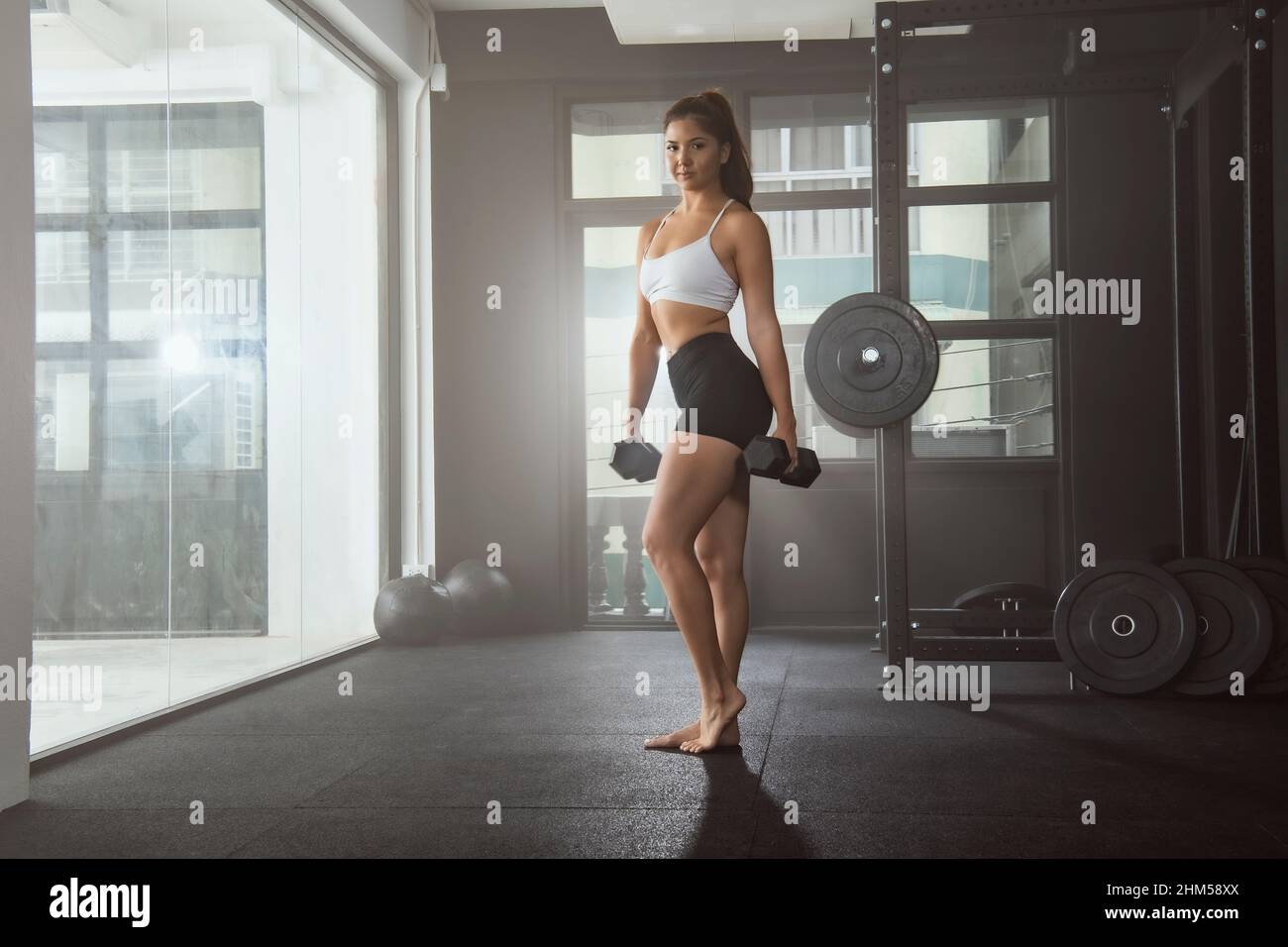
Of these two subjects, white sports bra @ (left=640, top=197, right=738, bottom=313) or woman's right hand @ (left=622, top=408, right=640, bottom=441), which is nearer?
white sports bra @ (left=640, top=197, right=738, bottom=313)

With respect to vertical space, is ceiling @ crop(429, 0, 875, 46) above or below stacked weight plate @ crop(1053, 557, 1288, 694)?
above

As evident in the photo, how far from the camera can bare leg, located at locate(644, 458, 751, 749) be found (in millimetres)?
2693

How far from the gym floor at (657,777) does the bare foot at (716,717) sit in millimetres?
43

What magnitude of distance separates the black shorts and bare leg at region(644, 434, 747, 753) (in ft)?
0.12

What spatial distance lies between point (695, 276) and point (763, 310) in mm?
179

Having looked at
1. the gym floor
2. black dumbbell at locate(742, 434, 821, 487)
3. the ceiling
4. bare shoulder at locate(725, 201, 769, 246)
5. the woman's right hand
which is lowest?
the gym floor

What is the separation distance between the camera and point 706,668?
262 cm

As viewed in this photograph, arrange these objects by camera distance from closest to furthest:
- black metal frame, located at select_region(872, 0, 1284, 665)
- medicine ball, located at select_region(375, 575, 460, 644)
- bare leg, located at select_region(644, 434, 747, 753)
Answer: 1. bare leg, located at select_region(644, 434, 747, 753)
2. black metal frame, located at select_region(872, 0, 1284, 665)
3. medicine ball, located at select_region(375, 575, 460, 644)

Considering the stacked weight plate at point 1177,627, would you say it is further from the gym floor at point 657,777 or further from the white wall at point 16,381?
the white wall at point 16,381

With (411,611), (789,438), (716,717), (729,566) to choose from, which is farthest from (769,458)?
(411,611)

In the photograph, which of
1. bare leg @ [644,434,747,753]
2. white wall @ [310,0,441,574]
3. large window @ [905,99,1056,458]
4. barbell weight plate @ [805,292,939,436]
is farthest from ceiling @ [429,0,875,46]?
bare leg @ [644,434,747,753]

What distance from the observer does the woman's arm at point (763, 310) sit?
8.68 ft

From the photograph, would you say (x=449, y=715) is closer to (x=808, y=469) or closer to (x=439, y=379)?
(x=808, y=469)

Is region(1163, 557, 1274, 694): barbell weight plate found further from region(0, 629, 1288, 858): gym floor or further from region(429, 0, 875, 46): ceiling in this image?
region(429, 0, 875, 46): ceiling
